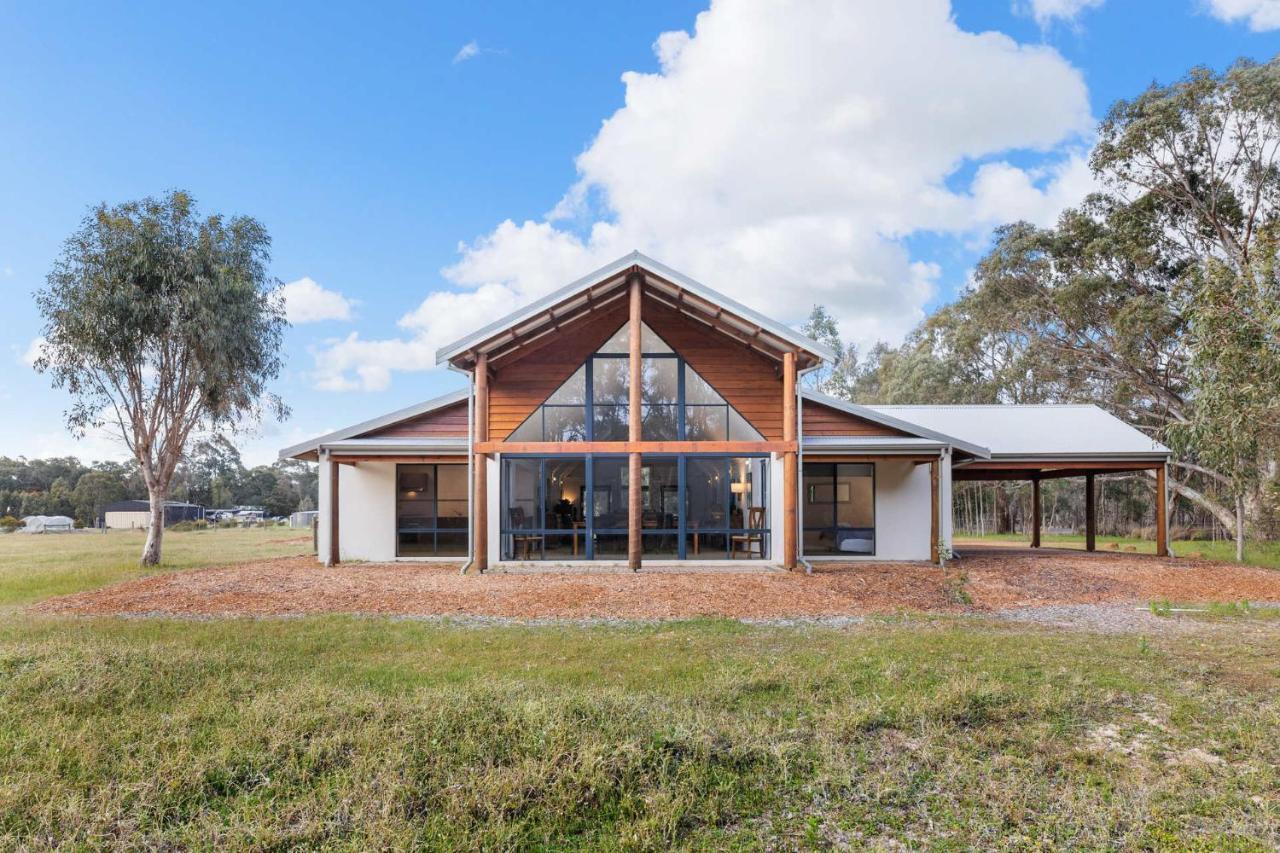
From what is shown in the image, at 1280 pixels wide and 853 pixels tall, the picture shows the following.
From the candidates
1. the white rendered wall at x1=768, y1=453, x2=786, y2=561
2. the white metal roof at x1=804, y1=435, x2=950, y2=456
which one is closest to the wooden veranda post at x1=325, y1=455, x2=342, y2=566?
the white rendered wall at x1=768, y1=453, x2=786, y2=561

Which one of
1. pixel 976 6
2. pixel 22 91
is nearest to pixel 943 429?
pixel 976 6

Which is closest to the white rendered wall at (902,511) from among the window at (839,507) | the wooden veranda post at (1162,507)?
the window at (839,507)

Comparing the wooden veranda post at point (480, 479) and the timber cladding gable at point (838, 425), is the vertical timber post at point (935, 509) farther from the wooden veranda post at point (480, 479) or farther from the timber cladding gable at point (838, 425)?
the wooden veranda post at point (480, 479)

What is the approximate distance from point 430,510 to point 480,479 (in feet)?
11.8

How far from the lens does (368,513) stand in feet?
51.5

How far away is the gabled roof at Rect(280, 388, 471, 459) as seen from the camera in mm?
14414

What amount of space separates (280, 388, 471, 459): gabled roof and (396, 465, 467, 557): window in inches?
54.3

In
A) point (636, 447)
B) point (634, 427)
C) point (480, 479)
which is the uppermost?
point (634, 427)

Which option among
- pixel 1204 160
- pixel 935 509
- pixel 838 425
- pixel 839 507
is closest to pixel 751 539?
pixel 839 507

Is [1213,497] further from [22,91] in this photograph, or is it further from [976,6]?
[22,91]

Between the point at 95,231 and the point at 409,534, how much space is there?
30.6ft

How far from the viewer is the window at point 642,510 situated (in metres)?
13.6

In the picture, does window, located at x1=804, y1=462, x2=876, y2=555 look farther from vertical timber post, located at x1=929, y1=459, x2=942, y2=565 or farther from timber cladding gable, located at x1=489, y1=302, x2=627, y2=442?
timber cladding gable, located at x1=489, y1=302, x2=627, y2=442

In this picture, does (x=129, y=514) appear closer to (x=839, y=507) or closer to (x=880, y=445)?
(x=839, y=507)
